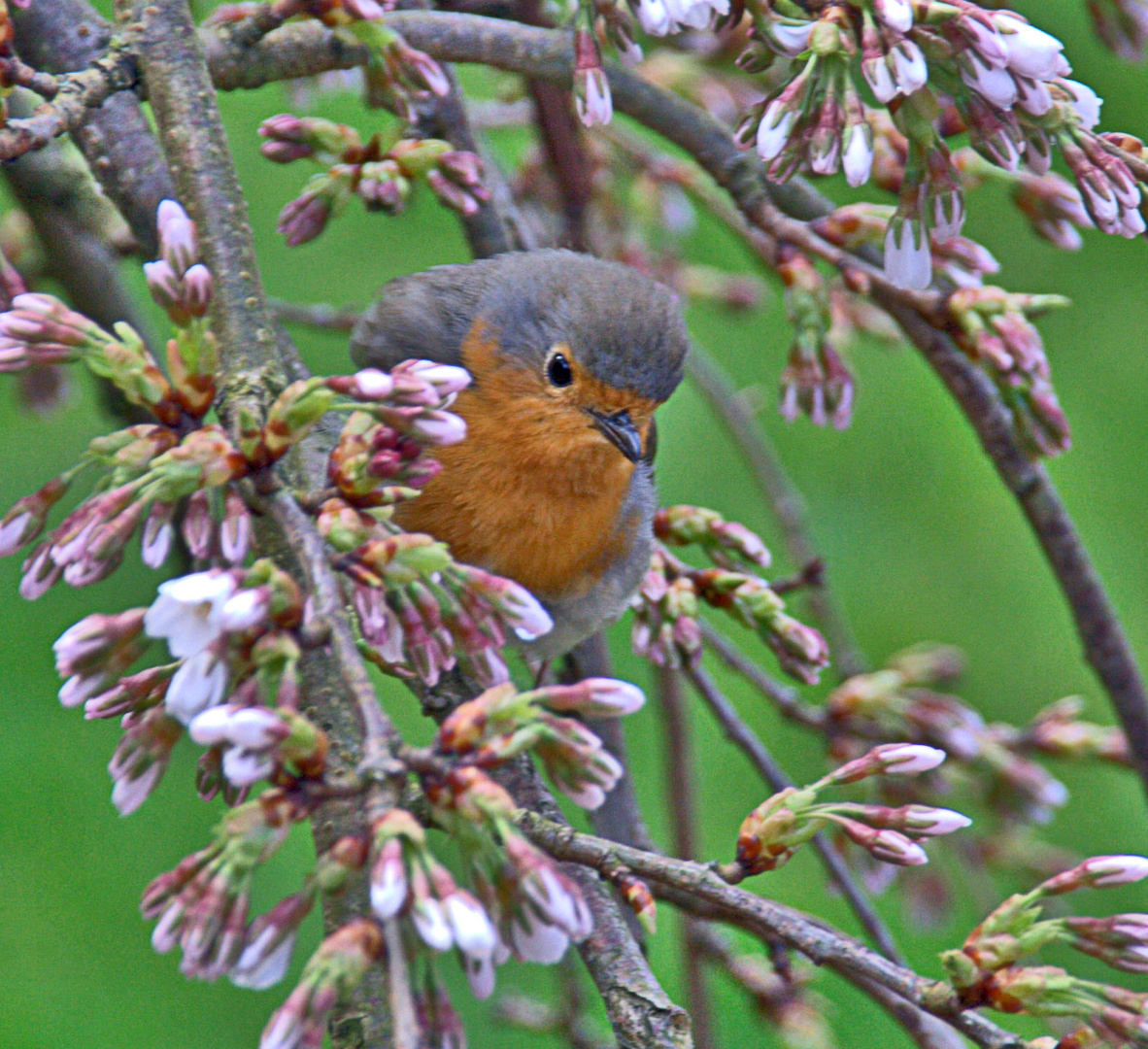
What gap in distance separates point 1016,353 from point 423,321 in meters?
1.18

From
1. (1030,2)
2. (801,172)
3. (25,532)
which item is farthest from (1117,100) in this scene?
(25,532)

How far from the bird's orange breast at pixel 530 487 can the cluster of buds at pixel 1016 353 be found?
702 millimetres

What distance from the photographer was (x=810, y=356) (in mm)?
2053

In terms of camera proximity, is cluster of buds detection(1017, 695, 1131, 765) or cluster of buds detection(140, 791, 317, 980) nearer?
cluster of buds detection(140, 791, 317, 980)

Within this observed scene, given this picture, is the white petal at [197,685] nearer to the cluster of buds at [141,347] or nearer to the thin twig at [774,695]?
the cluster of buds at [141,347]

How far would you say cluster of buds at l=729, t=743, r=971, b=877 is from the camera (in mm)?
1352

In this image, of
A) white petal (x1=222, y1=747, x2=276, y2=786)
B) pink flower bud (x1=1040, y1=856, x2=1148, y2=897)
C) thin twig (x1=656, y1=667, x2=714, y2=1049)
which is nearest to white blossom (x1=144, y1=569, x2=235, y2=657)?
white petal (x1=222, y1=747, x2=276, y2=786)

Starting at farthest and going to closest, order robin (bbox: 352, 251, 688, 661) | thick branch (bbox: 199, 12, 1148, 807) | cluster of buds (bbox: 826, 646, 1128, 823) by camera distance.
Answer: cluster of buds (bbox: 826, 646, 1128, 823), robin (bbox: 352, 251, 688, 661), thick branch (bbox: 199, 12, 1148, 807)

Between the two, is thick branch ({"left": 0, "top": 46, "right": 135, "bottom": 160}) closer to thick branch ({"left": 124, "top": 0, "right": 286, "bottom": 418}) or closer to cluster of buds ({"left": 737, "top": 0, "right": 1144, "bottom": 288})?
thick branch ({"left": 124, "top": 0, "right": 286, "bottom": 418})

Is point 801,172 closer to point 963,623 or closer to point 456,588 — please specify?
point 456,588

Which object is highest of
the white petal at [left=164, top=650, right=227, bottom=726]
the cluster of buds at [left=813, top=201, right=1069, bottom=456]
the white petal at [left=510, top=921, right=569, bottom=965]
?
the cluster of buds at [left=813, top=201, right=1069, bottom=456]

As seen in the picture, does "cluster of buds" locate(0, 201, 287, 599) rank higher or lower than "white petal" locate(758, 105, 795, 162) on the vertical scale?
lower

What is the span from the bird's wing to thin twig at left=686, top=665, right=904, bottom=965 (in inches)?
31.7

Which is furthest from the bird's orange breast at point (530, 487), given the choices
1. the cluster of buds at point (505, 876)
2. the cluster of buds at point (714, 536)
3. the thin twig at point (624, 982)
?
the cluster of buds at point (505, 876)
